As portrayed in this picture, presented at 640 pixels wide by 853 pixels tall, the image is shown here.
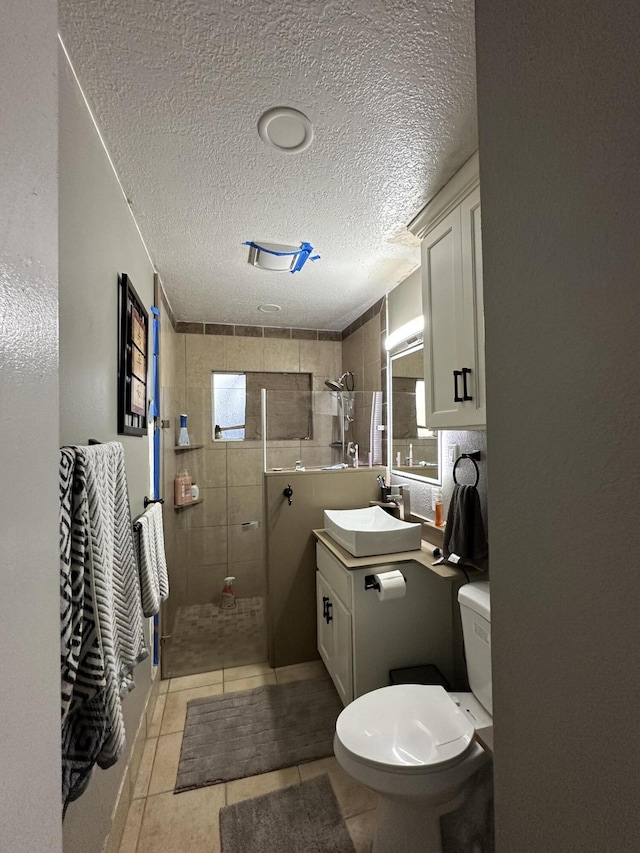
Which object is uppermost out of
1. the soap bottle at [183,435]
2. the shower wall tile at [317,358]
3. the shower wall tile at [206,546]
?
the shower wall tile at [317,358]

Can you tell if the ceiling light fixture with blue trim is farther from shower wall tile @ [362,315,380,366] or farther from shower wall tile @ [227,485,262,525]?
shower wall tile @ [227,485,262,525]

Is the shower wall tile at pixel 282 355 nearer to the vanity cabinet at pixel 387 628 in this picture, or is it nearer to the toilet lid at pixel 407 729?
the vanity cabinet at pixel 387 628

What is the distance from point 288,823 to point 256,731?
48 cm

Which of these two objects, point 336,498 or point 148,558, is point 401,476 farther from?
point 148,558

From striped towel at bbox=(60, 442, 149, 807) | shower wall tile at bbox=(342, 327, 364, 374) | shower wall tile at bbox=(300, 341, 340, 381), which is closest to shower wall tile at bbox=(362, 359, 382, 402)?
shower wall tile at bbox=(342, 327, 364, 374)

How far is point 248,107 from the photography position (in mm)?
1075

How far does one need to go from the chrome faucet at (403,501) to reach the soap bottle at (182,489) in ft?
4.49

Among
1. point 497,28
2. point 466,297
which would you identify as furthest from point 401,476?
point 497,28

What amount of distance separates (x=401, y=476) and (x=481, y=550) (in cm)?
89

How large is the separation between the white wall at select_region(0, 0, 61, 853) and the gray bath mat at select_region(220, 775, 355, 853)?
1.25 m

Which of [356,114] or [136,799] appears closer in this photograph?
[356,114]

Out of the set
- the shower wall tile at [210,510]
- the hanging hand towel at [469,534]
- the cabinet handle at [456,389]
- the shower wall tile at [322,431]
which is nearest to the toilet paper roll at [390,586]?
the hanging hand towel at [469,534]

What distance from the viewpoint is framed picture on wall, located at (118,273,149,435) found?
4.68ft

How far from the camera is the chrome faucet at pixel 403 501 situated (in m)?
2.26
